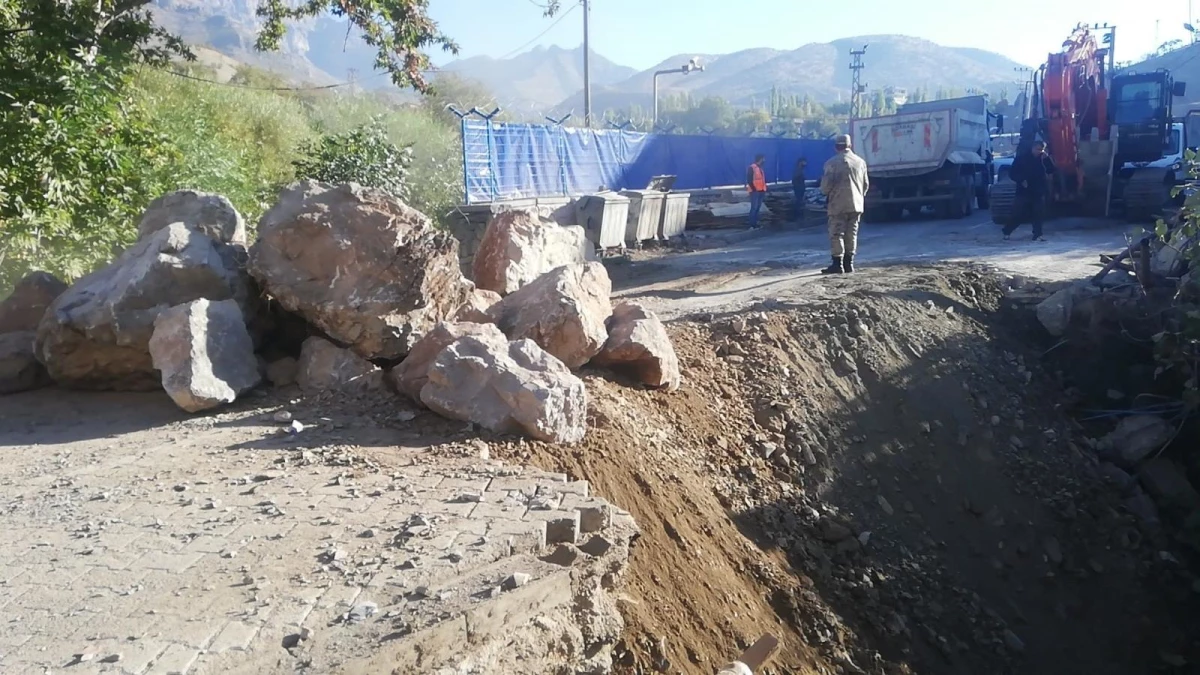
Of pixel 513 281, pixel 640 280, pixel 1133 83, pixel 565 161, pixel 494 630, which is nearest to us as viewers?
pixel 494 630

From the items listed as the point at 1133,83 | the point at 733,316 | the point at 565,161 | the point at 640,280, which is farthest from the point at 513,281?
the point at 1133,83

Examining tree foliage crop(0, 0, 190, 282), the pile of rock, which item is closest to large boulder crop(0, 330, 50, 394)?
the pile of rock

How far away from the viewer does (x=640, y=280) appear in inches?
488

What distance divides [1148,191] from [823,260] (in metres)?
6.57

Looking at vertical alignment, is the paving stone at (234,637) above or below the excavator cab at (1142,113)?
below

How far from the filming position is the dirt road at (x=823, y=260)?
32.5 feet

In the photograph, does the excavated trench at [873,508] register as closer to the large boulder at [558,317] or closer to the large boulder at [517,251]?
the large boulder at [558,317]

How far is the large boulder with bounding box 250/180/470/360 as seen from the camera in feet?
17.6

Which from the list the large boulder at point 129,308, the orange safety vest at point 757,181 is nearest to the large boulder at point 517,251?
the large boulder at point 129,308

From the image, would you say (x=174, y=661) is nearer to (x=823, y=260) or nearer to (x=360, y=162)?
(x=360, y=162)

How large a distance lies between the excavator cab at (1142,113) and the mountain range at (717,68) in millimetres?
85343

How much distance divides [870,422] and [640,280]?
5.48 metres

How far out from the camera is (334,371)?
5.32 metres

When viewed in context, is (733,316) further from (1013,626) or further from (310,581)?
(310,581)
